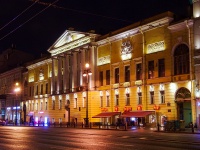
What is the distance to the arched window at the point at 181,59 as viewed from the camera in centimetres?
4359

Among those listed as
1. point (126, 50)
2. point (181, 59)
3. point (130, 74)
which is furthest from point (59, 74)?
point (181, 59)

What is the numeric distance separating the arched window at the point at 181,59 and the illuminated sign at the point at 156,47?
237cm

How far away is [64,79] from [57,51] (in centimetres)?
670

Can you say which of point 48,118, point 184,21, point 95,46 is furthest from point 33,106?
point 184,21

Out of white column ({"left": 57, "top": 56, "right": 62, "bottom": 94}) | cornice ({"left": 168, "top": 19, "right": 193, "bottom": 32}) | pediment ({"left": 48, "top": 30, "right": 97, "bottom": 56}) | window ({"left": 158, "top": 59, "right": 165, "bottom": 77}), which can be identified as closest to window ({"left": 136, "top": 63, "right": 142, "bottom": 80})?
window ({"left": 158, "top": 59, "right": 165, "bottom": 77})

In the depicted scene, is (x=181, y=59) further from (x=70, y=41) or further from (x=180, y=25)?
(x=70, y=41)

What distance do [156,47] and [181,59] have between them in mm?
4599

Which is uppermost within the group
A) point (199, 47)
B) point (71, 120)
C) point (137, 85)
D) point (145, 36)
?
point (145, 36)

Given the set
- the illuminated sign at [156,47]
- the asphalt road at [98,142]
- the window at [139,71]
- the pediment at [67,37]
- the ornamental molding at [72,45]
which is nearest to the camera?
the asphalt road at [98,142]

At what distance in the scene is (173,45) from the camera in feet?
149

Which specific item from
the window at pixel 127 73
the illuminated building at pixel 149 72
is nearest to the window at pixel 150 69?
the illuminated building at pixel 149 72

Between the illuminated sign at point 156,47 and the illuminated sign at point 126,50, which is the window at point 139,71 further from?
the illuminated sign at point 156,47

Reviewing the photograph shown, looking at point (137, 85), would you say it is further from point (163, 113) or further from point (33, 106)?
point (33, 106)

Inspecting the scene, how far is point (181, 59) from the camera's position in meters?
44.5
